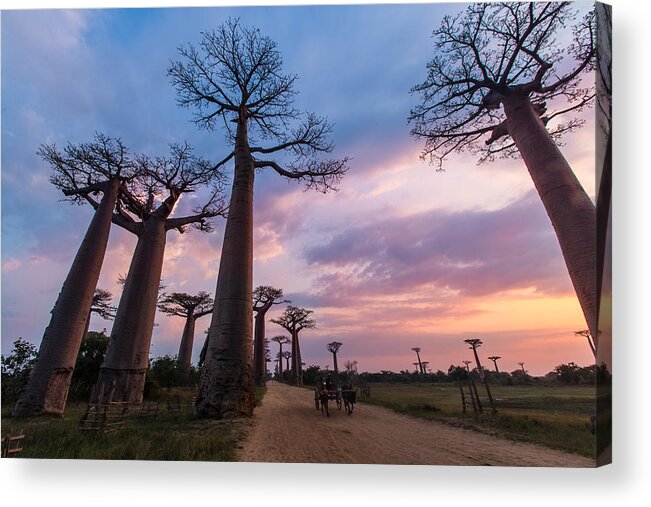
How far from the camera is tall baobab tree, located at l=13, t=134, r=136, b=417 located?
18.9ft

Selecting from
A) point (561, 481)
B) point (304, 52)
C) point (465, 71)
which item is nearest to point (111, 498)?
point (561, 481)

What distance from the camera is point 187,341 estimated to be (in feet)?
67.0

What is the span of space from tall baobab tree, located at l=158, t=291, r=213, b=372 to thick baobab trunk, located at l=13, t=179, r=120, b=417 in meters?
13.8

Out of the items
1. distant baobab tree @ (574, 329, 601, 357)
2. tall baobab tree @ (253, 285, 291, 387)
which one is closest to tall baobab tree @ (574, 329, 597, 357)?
distant baobab tree @ (574, 329, 601, 357)

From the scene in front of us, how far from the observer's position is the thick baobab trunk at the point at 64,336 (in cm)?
566

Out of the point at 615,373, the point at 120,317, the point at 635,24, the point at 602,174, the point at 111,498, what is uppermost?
the point at 635,24

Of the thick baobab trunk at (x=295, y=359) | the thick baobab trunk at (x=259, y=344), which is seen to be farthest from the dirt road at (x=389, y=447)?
the thick baobab trunk at (x=295, y=359)

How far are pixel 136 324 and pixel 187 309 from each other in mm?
14225

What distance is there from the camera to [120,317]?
7.88m

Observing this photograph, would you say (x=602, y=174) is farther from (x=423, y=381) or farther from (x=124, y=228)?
(x=423, y=381)

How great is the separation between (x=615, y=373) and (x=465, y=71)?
4.91m

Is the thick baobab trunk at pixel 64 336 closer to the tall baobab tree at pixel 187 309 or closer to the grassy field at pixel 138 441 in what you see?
the grassy field at pixel 138 441

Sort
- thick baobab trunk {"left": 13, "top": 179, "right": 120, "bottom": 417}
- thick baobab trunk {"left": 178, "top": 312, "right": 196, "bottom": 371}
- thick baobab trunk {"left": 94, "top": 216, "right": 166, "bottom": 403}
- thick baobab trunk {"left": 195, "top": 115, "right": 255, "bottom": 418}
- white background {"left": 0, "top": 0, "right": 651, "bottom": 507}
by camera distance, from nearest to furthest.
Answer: white background {"left": 0, "top": 0, "right": 651, "bottom": 507} → thick baobab trunk {"left": 195, "top": 115, "right": 255, "bottom": 418} → thick baobab trunk {"left": 13, "top": 179, "right": 120, "bottom": 417} → thick baobab trunk {"left": 94, "top": 216, "right": 166, "bottom": 403} → thick baobab trunk {"left": 178, "top": 312, "right": 196, "bottom": 371}

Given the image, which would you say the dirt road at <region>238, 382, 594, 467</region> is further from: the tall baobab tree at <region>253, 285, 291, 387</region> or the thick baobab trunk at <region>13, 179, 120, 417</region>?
the tall baobab tree at <region>253, 285, 291, 387</region>
